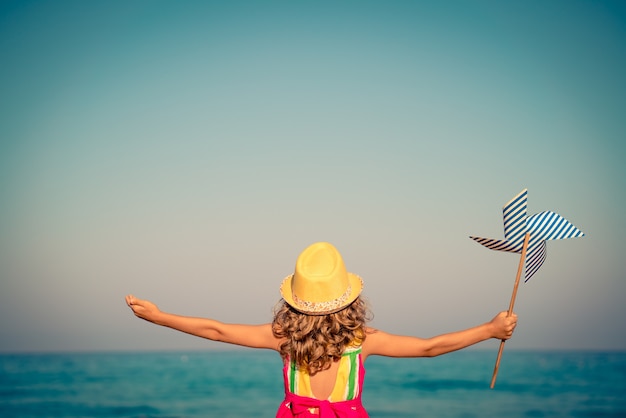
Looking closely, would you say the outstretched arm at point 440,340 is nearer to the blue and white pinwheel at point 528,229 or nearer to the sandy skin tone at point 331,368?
the sandy skin tone at point 331,368

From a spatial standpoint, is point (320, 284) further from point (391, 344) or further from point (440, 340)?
point (440, 340)

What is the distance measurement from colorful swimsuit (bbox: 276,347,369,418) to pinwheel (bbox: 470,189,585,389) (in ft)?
2.26

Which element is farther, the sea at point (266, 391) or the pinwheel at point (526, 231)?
the sea at point (266, 391)

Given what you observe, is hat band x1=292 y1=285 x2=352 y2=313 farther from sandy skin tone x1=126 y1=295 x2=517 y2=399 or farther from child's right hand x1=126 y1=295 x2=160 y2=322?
child's right hand x1=126 y1=295 x2=160 y2=322

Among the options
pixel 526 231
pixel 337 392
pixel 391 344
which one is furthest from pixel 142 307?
pixel 526 231

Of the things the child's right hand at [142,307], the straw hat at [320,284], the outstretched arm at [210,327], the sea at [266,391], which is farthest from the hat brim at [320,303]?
the sea at [266,391]

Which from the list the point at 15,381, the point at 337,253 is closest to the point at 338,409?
the point at 337,253

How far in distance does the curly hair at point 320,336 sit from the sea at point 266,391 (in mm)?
13325

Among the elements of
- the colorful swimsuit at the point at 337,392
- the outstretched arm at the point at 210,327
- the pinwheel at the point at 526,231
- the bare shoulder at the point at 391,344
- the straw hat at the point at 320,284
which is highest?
the pinwheel at the point at 526,231

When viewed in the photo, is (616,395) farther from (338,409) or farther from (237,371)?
(338,409)

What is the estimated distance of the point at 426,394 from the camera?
20250 mm

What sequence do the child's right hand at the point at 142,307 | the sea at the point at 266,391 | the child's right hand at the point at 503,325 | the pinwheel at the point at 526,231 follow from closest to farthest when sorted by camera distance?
the child's right hand at the point at 503,325 < the pinwheel at the point at 526,231 < the child's right hand at the point at 142,307 < the sea at the point at 266,391

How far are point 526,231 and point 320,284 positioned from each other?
42.1 inches

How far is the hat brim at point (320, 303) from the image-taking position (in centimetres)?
378
